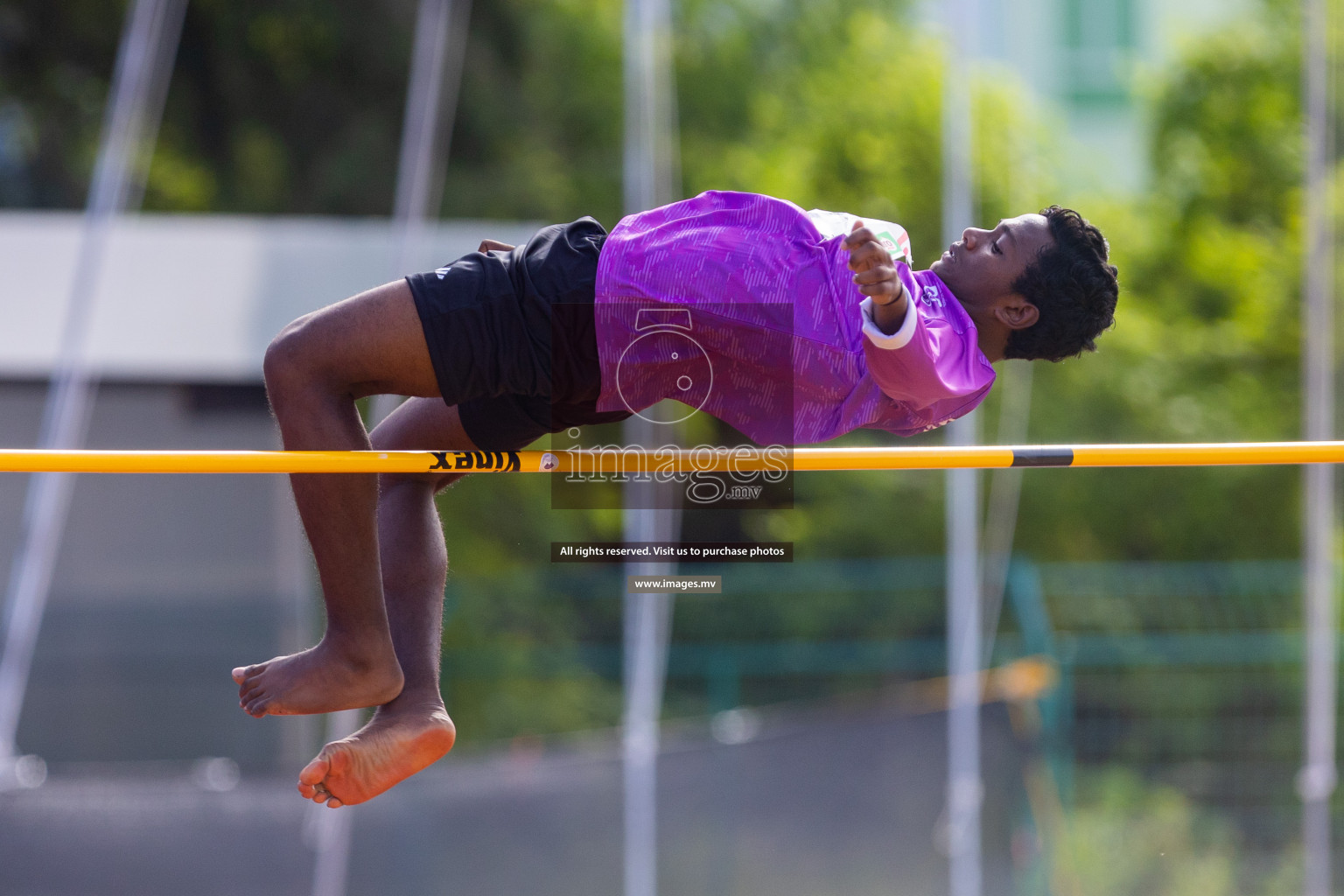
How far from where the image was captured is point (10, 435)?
5.56m

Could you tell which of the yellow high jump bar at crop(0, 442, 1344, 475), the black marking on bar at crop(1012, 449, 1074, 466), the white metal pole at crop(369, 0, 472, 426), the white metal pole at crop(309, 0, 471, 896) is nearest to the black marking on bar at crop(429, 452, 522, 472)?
the yellow high jump bar at crop(0, 442, 1344, 475)

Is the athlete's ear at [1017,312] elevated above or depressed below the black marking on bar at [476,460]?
above

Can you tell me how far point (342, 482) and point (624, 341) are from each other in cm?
49

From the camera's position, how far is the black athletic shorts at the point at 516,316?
1981 millimetres

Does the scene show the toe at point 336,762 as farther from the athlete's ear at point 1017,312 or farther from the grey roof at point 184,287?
the grey roof at point 184,287

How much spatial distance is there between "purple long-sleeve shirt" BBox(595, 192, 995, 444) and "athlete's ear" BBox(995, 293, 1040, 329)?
0.08 metres

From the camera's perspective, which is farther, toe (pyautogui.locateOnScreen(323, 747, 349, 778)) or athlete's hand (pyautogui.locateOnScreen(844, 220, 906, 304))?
toe (pyautogui.locateOnScreen(323, 747, 349, 778))

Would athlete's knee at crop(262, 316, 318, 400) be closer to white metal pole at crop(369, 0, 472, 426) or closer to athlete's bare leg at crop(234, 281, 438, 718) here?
athlete's bare leg at crop(234, 281, 438, 718)

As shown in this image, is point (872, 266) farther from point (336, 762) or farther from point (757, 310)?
point (336, 762)

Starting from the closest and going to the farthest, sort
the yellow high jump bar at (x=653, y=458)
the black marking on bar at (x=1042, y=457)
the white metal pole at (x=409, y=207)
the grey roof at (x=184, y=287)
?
the yellow high jump bar at (x=653, y=458) < the black marking on bar at (x=1042, y=457) < the white metal pole at (x=409, y=207) < the grey roof at (x=184, y=287)

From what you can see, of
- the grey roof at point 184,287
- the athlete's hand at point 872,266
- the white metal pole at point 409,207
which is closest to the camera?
the athlete's hand at point 872,266

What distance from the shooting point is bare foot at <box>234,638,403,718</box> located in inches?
80.1

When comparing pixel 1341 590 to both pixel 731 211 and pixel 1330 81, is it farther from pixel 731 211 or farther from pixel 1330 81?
pixel 731 211

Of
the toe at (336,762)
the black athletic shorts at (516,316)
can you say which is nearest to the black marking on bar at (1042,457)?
the black athletic shorts at (516,316)
